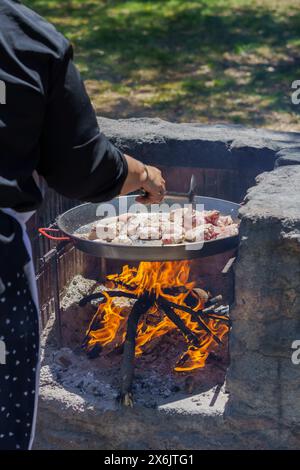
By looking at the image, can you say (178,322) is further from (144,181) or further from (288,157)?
(144,181)

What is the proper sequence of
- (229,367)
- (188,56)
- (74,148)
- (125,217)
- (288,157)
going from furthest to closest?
(188,56) → (125,217) → (288,157) → (229,367) → (74,148)

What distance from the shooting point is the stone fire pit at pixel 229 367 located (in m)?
3.40

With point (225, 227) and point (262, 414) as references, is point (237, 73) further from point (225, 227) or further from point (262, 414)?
point (262, 414)

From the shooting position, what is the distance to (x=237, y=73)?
9805 millimetres

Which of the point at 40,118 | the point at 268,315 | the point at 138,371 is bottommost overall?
the point at 138,371

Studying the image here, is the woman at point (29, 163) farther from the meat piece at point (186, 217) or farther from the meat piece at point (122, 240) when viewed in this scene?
the meat piece at point (186, 217)

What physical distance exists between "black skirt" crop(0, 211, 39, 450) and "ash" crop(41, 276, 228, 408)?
3.84ft

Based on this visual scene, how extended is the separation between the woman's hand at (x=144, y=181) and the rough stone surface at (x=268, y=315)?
0.54 metres

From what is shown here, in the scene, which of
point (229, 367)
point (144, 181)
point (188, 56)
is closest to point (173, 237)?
point (229, 367)

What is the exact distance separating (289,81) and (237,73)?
0.74m

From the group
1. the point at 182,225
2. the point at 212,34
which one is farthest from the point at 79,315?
the point at 212,34

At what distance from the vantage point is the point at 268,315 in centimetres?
345

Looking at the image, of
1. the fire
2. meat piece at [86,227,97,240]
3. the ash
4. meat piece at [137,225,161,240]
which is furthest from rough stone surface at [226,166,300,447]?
meat piece at [86,227,97,240]

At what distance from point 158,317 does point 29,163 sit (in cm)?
215
